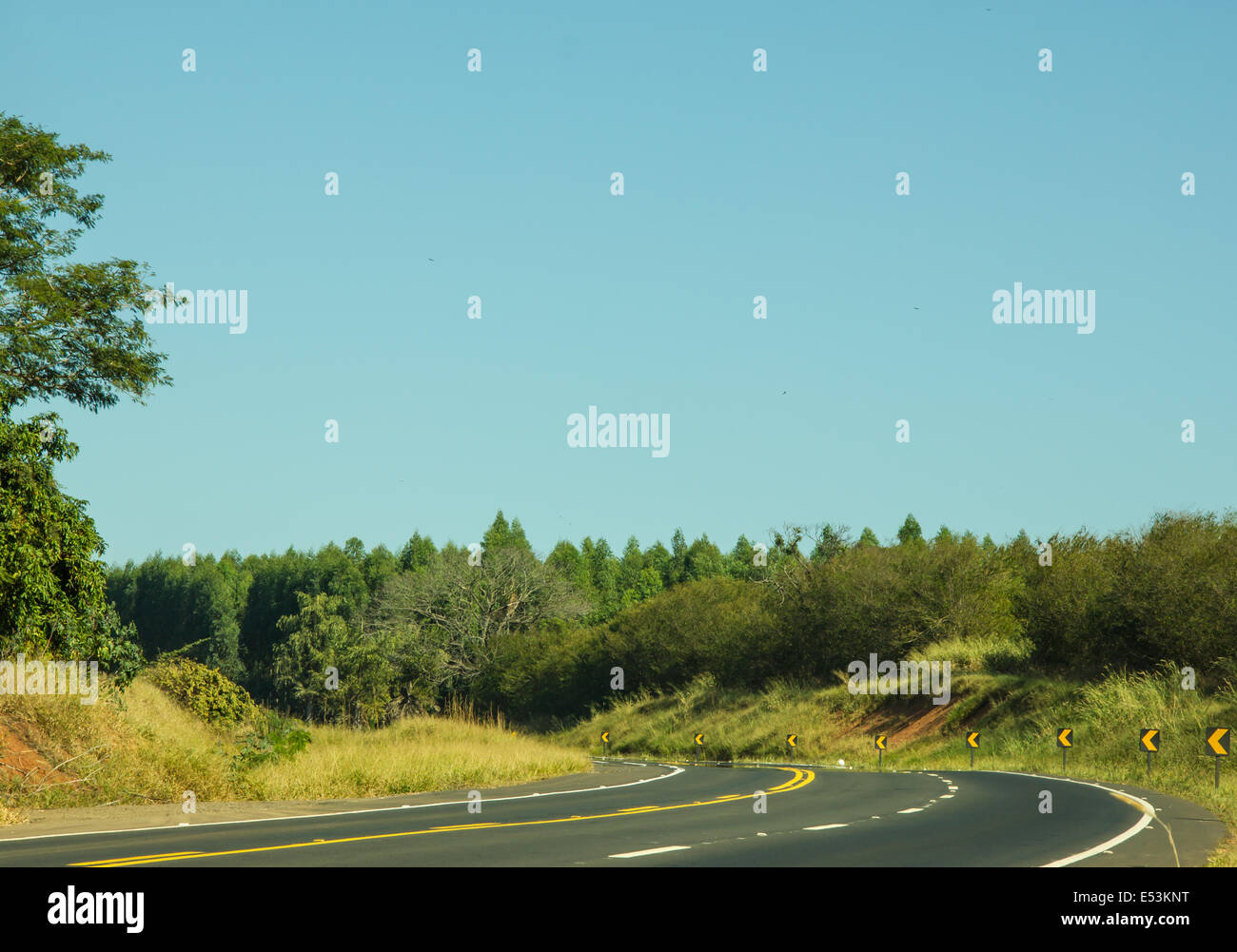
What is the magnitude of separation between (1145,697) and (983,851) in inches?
1023

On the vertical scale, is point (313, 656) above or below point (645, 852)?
below

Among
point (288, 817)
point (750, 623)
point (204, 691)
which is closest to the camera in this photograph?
point (288, 817)

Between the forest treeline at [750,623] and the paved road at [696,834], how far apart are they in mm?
20203

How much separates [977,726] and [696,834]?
34.4 meters

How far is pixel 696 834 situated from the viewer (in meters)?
14.5

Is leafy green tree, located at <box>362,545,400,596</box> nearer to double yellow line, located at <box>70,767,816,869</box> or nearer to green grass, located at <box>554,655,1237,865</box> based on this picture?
green grass, located at <box>554,655,1237,865</box>

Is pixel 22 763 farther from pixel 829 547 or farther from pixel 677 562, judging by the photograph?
pixel 677 562

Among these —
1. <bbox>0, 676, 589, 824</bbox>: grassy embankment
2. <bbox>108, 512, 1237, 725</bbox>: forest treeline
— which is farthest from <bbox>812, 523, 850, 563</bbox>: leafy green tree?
<bbox>0, 676, 589, 824</bbox>: grassy embankment

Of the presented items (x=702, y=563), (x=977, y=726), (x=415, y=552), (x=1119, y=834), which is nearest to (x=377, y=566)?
(x=415, y=552)

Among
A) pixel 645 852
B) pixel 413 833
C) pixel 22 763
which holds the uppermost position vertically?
pixel 645 852

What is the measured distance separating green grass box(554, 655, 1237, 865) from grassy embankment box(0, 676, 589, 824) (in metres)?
14.2

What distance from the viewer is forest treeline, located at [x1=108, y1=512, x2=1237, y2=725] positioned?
39844 millimetres

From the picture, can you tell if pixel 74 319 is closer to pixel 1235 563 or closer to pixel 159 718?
pixel 159 718
